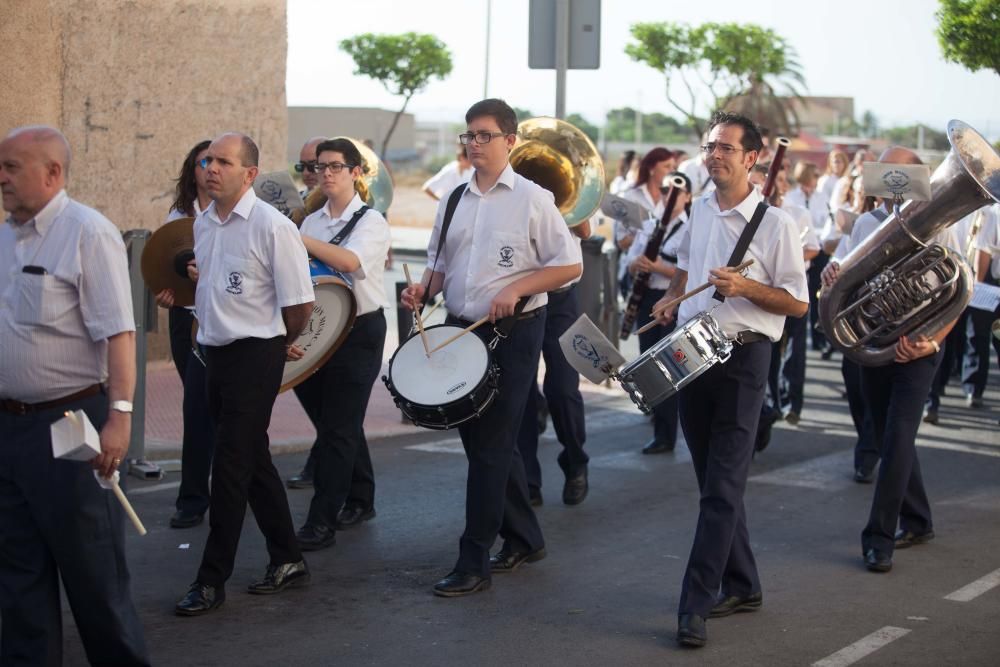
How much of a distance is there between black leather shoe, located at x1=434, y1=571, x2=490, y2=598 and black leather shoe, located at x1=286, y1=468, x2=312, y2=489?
7.56 feet

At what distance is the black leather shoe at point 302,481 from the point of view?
8.59 meters

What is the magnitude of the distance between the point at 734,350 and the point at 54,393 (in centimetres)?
266

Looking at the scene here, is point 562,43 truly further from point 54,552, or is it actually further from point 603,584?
point 54,552

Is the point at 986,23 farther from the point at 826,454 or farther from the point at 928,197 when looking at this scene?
the point at 928,197

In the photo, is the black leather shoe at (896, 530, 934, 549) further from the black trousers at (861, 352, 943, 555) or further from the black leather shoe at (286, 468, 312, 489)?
the black leather shoe at (286, 468, 312, 489)

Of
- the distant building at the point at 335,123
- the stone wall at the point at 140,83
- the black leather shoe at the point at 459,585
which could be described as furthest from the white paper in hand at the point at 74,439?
the distant building at the point at 335,123

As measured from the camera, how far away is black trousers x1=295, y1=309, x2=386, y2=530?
7273mm

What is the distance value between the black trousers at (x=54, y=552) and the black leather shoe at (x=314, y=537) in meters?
2.26

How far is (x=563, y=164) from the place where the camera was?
28.1ft

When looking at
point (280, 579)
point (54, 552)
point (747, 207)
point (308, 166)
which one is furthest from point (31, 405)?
point (308, 166)

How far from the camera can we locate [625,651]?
566cm

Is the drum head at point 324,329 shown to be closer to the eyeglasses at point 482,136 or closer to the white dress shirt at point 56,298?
the eyeglasses at point 482,136

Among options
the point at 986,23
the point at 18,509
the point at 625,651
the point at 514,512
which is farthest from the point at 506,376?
the point at 986,23

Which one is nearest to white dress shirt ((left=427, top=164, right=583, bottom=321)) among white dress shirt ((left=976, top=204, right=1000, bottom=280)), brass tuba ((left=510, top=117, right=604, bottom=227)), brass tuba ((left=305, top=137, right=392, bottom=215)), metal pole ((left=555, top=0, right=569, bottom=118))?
brass tuba ((left=510, top=117, right=604, bottom=227))
